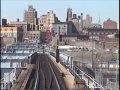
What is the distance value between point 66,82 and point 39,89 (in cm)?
473

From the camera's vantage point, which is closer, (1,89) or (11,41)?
(1,89)

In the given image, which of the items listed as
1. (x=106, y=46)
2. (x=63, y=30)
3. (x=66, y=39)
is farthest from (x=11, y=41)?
(x=63, y=30)

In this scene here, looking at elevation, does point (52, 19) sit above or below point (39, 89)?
above

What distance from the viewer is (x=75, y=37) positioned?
12488 centimetres

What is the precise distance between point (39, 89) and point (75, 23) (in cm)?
17037

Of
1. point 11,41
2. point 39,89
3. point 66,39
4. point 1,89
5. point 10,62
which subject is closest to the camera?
point 1,89

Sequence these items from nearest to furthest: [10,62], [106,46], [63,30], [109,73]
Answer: [10,62]
[109,73]
[106,46]
[63,30]

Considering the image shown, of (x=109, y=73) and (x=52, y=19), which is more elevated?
(x=52, y=19)

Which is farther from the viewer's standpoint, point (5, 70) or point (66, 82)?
point (66, 82)

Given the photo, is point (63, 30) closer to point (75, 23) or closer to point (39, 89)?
point (75, 23)

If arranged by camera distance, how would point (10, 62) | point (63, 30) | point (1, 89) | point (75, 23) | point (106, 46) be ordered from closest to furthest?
point (1, 89) < point (10, 62) < point (106, 46) < point (63, 30) < point (75, 23)

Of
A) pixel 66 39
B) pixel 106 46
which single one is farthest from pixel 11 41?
pixel 106 46

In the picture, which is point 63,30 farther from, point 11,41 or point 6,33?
point 11,41

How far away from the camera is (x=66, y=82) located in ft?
87.3
